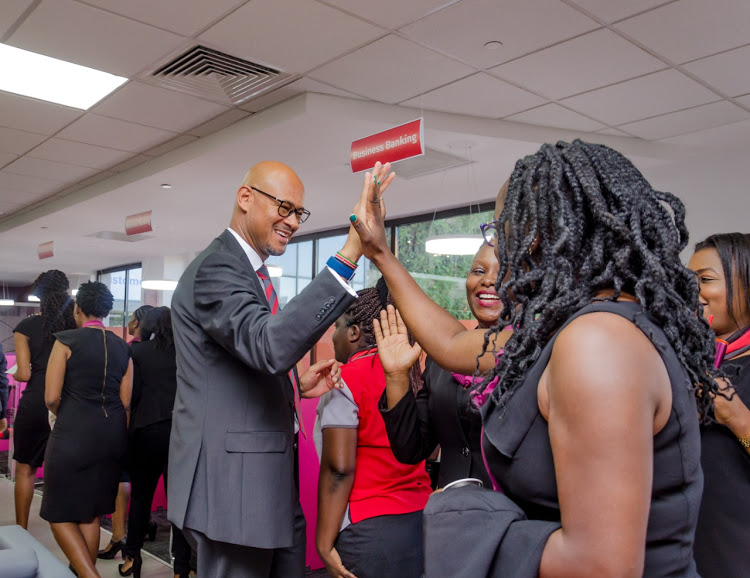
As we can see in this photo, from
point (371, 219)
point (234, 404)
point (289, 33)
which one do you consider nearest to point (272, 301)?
point (234, 404)

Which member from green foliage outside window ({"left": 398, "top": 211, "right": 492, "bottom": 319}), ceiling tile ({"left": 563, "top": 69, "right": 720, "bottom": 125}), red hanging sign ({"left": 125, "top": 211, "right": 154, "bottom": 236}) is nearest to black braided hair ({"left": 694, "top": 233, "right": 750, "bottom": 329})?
ceiling tile ({"left": 563, "top": 69, "right": 720, "bottom": 125})

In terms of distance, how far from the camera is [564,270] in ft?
2.92

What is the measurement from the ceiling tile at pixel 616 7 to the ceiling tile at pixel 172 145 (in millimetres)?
3618

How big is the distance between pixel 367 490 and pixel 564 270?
123 centimetres

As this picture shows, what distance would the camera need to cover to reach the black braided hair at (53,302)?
159 inches

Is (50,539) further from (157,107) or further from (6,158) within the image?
(6,158)

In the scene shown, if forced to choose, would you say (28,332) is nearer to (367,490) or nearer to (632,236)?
(367,490)

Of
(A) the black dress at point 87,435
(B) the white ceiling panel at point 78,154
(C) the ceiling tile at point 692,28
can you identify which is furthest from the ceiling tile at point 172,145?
(C) the ceiling tile at point 692,28

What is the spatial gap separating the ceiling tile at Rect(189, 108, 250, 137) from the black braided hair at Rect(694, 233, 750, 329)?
3878mm

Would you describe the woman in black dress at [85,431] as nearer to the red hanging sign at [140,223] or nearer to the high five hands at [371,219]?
the high five hands at [371,219]

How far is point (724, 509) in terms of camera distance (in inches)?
56.7

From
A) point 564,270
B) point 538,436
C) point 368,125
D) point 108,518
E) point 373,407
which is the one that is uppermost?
point 368,125

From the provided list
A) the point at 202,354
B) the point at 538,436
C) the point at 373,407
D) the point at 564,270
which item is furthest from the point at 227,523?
the point at 564,270

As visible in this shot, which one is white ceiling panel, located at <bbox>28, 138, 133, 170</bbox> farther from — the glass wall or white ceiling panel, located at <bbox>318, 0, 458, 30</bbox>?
the glass wall
